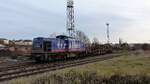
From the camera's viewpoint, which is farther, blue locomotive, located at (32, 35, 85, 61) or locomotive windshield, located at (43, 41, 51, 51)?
locomotive windshield, located at (43, 41, 51, 51)

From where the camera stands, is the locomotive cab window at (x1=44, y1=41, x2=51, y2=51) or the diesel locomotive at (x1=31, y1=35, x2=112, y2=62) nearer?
the diesel locomotive at (x1=31, y1=35, x2=112, y2=62)

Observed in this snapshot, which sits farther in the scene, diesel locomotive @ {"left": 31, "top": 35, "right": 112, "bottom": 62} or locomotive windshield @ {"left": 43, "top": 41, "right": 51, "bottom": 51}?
locomotive windshield @ {"left": 43, "top": 41, "right": 51, "bottom": 51}

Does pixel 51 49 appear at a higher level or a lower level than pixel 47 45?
lower

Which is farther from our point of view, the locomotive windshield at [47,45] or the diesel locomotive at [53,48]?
the locomotive windshield at [47,45]

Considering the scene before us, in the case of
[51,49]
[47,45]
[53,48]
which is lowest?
[51,49]

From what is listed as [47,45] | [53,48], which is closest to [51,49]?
[53,48]

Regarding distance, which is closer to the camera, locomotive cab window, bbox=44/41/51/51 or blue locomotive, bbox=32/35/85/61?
blue locomotive, bbox=32/35/85/61

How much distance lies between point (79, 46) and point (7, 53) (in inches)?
444

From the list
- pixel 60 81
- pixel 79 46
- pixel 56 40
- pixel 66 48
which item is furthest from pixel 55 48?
pixel 60 81

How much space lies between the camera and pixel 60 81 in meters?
16.0

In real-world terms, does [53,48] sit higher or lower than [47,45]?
lower

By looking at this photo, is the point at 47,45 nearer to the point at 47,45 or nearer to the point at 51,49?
the point at 47,45

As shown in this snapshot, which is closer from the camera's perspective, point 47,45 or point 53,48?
point 47,45

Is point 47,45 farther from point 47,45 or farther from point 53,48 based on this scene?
point 53,48
